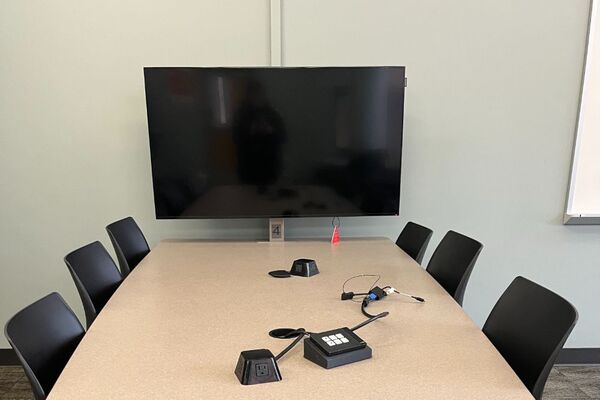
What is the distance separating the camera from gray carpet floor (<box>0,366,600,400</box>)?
2459mm

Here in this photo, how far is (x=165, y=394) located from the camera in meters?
1.07

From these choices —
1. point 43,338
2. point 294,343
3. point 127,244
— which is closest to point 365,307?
point 294,343

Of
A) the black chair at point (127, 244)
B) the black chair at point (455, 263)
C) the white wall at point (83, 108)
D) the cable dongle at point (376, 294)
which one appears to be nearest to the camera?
the cable dongle at point (376, 294)

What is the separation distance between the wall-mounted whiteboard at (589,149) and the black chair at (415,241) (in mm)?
1172

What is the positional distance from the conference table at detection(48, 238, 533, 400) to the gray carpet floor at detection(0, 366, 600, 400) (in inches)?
50.8

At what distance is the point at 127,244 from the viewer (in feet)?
7.50

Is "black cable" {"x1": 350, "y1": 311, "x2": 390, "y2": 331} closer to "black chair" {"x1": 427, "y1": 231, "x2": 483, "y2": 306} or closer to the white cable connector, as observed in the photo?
the white cable connector

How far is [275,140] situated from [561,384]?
2.34 m

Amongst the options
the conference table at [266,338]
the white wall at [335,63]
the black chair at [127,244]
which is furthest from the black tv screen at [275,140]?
the conference table at [266,338]

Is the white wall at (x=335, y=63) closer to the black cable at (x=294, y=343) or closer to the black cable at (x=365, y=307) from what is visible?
the black cable at (x=365, y=307)

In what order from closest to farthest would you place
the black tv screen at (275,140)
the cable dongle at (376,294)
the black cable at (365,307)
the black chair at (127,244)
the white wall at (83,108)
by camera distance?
the black cable at (365,307)
the cable dongle at (376,294)
the black chair at (127,244)
the black tv screen at (275,140)
the white wall at (83,108)

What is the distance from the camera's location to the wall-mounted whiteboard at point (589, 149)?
2582mm

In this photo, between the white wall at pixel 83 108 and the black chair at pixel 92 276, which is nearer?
the black chair at pixel 92 276

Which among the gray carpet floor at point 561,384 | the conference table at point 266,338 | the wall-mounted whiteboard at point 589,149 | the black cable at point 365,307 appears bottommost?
the gray carpet floor at point 561,384
